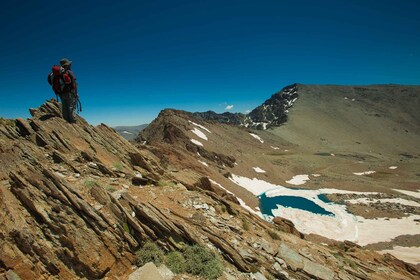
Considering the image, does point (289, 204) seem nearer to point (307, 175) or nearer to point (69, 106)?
point (307, 175)

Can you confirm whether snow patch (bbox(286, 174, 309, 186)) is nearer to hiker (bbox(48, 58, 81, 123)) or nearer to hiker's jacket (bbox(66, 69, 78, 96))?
hiker (bbox(48, 58, 81, 123))

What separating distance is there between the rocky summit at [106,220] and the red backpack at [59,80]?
2.94 meters

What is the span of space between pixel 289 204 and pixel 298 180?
29375mm

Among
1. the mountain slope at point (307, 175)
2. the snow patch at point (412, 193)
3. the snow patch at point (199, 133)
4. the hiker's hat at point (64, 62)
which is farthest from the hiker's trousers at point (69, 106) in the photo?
the snow patch at point (412, 193)

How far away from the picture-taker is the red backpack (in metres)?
18.2

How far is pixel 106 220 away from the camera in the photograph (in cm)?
1181

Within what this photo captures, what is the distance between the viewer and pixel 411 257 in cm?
3869

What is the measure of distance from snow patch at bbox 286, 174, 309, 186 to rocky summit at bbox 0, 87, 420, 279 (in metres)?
67.9

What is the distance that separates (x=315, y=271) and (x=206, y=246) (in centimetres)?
718

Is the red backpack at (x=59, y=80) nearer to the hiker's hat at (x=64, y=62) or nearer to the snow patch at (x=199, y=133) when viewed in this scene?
the hiker's hat at (x=64, y=62)

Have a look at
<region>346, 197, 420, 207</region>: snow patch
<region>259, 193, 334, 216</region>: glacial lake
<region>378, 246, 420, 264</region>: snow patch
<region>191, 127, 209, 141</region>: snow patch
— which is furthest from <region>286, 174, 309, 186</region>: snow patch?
<region>378, 246, 420, 264</region>: snow patch

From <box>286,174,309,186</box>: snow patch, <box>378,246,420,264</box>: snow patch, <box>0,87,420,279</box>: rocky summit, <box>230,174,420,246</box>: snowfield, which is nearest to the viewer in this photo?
<box>0,87,420,279</box>: rocky summit

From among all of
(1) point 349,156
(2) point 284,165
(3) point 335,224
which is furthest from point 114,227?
(1) point 349,156

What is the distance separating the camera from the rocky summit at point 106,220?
10.2m
